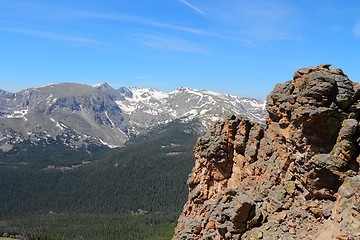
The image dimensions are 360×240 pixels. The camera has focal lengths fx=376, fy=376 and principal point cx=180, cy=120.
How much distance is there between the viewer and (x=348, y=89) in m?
32.9

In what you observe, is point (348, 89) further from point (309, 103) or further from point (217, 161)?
point (217, 161)

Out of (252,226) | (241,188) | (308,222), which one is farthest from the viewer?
(241,188)

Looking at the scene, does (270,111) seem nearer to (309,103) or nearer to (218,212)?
Answer: (309,103)

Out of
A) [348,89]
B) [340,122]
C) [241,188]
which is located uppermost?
[348,89]

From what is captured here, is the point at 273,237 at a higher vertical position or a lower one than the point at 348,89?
lower

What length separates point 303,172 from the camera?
32875mm

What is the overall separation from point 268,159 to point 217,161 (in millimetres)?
10585

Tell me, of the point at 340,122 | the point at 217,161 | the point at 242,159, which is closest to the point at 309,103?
the point at 340,122

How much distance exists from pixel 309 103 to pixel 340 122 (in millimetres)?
3053

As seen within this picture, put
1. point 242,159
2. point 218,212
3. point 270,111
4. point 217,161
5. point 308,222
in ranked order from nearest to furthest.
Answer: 1. point 308,222
2. point 218,212
3. point 270,111
4. point 242,159
5. point 217,161

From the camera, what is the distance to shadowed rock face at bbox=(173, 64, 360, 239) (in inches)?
1196

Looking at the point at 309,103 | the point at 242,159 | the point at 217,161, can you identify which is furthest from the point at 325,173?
the point at 217,161

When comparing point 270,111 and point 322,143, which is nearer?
point 322,143

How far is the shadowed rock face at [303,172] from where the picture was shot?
99.7 ft
